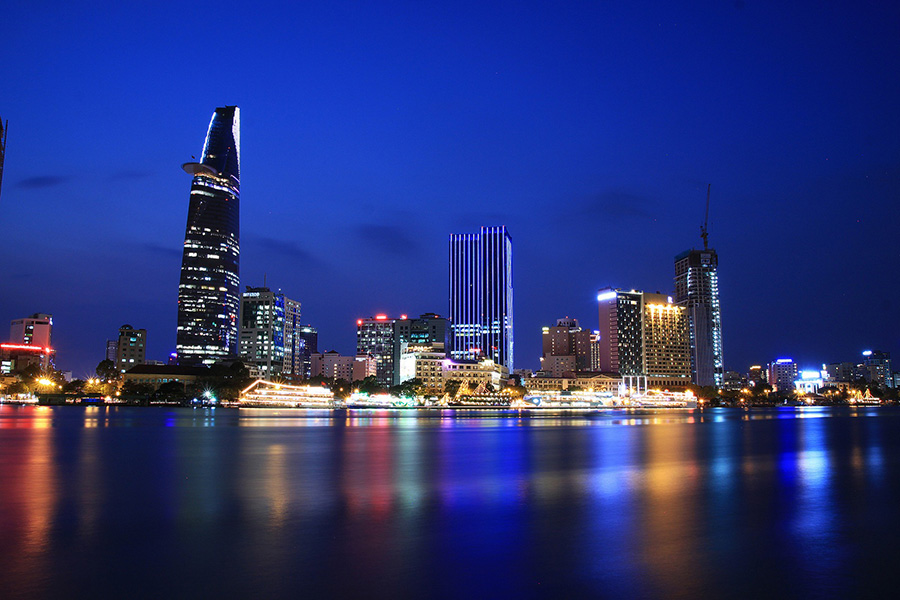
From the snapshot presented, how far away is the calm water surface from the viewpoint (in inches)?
477

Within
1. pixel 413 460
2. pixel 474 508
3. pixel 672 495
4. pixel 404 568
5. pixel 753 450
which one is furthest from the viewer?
pixel 753 450

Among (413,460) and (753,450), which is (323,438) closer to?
(413,460)

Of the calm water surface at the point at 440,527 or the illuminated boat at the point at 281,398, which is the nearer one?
the calm water surface at the point at 440,527

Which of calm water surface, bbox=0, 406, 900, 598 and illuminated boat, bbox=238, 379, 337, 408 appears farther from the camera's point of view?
illuminated boat, bbox=238, 379, 337, 408

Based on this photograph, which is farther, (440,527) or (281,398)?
(281,398)

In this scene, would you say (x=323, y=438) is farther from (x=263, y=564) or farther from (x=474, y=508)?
(x=263, y=564)

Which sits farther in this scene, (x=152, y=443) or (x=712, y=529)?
(x=152, y=443)

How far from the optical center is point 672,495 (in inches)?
925

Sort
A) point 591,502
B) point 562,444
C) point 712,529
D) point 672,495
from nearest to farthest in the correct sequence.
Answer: point 712,529
point 591,502
point 672,495
point 562,444

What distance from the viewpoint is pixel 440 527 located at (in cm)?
1734

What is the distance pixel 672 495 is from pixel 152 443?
35.4 meters

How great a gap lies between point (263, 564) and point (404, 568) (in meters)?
2.75

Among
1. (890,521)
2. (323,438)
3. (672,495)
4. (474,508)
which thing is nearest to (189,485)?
(474,508)

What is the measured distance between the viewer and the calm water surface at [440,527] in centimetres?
1211
